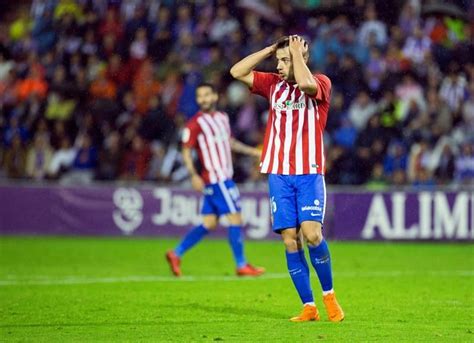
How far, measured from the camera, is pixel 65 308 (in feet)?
36.3

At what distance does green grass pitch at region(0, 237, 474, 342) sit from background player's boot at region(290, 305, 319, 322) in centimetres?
12

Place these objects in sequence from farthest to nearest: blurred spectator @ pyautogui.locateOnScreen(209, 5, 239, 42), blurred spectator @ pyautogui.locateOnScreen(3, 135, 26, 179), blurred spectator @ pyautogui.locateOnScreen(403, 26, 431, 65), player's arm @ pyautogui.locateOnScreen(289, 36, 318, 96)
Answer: blurred spectator @ pyautogui.locateOnScreen(209, 5, 239, 42)
blurred spectator @ pyautogui.locateOnScreen(3, 135, 26, 179)
blurred spectator @ pyautogui.locateOnScreen(403, 26, 431, 65)
player's arm @ pyautogui.locateOnScreen(289, 36, 318, 96)

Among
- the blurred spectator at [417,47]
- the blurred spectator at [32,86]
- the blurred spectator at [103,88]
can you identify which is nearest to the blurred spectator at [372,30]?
the blurred spectator at [417,47]

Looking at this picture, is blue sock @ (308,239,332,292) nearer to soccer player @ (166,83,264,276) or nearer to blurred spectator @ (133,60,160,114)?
soccer player @ (166,83,264,276)

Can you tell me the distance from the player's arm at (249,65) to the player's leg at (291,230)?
3.14 feet

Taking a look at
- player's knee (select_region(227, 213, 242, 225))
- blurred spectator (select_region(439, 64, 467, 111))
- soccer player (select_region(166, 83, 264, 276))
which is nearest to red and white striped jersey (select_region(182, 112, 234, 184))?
soccer player (select_region(166, 83, 264, 276))

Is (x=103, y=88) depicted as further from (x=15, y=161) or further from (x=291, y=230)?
(x=291, y=230)

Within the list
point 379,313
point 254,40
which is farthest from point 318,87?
point 254,40

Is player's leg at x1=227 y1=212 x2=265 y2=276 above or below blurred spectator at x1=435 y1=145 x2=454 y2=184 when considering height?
below

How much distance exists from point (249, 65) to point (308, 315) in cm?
235

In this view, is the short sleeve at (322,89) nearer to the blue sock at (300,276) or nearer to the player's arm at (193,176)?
the blue sock at (300,276)

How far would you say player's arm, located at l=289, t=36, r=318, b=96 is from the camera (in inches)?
374

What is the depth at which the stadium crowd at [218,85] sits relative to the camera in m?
22.0

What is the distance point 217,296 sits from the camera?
12.2 meters
